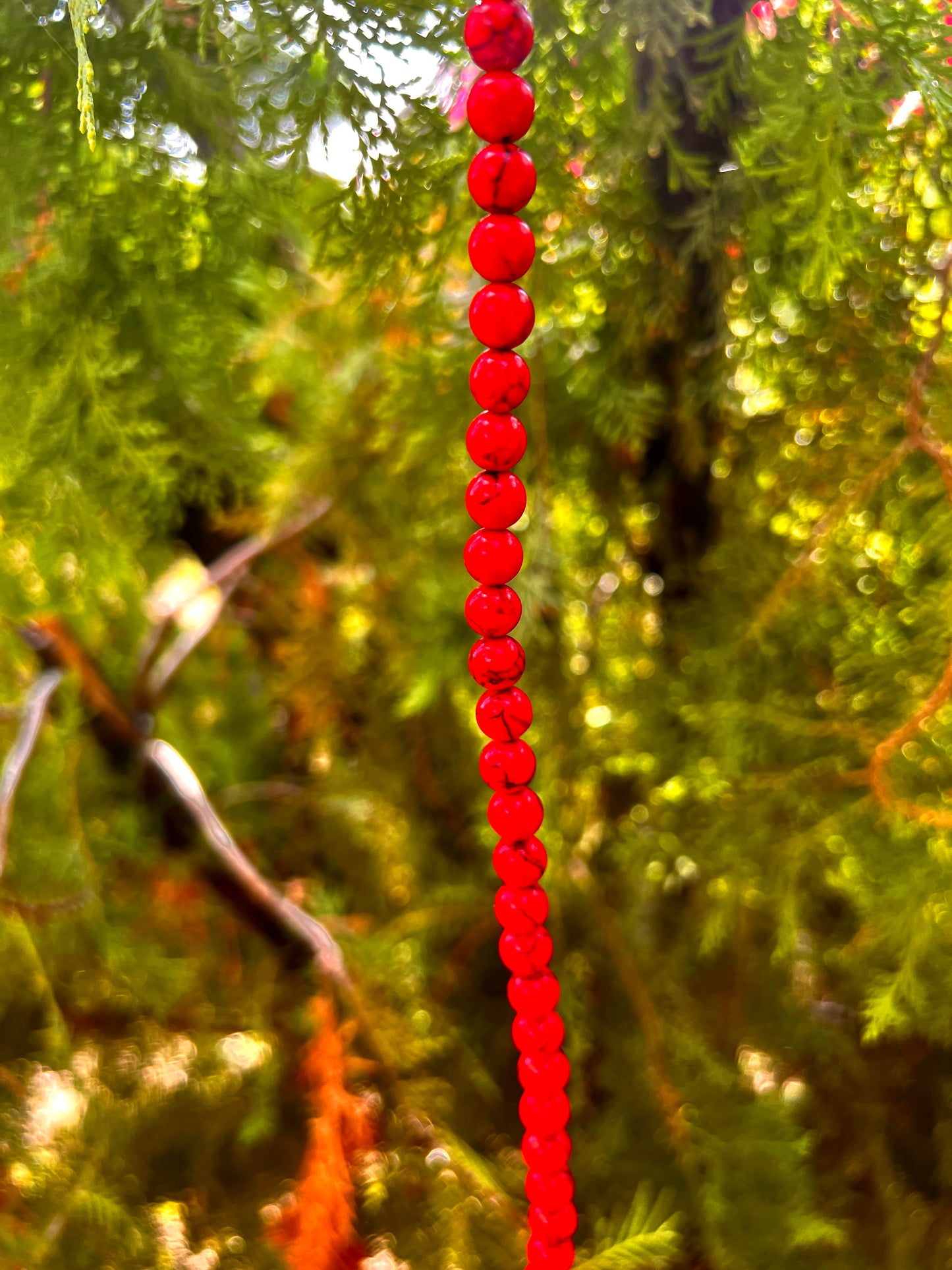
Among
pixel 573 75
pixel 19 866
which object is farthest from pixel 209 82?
pixel 19 866

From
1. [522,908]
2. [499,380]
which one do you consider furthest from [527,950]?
[499,380]

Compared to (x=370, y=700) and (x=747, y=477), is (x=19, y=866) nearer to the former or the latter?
(x=370, y=700)

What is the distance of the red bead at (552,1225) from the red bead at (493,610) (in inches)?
5.0

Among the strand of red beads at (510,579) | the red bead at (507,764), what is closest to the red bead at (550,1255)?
the strand of red beads at (510,579)

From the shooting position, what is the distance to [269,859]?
506 mm

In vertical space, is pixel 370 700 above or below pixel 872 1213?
above

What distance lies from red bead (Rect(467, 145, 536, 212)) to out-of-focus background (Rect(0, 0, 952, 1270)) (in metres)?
0.08

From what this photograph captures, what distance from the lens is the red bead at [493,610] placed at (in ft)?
0.62

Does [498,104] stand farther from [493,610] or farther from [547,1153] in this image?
[547,1153]

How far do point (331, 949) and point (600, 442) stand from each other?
0.68ft

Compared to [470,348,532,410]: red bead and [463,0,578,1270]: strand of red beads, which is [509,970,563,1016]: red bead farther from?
[470,348,532,410]: red bead

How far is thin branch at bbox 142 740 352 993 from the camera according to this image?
0.37m

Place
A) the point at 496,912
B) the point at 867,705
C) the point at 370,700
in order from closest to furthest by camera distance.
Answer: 1. the point at 496,912
2. the point at 867,705
3. the point at 370,700

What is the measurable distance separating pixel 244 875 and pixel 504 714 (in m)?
0.23
